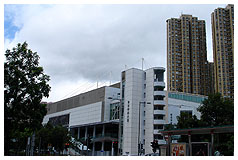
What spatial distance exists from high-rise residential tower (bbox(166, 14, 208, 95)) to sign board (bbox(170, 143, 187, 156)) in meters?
68.6

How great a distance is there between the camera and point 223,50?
91938 millimetres

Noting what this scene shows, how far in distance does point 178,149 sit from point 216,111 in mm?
19351

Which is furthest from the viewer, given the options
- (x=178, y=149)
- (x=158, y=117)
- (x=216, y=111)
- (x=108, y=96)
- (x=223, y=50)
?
(x=223, y=50)

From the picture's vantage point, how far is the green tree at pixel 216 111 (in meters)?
45.4

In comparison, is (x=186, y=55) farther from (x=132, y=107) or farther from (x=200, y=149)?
(x=200, y=149)

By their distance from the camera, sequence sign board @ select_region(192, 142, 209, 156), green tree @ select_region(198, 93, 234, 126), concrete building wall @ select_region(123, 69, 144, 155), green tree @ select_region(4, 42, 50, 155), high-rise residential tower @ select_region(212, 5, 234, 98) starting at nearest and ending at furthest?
green tree @ select_region(4, 42, 50, 155) → sign board @ select_region(192, 142, 209, 156) → green tree @ select_region(198, 93, 234, 126) → concrete building wall @ select_region(123, 69, 144, 155) → high-rise residential tower @ select_region(212, 5, 234, 98)

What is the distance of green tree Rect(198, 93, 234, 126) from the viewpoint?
45.4 m

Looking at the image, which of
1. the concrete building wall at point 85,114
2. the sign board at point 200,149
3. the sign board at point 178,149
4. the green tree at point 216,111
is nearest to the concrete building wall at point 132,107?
the concrete building wall at point 85,114

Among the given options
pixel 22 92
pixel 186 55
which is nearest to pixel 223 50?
pixel 186 55

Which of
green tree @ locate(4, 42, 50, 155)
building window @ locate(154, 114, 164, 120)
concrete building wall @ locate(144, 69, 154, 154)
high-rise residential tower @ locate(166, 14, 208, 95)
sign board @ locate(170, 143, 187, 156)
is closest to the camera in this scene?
green tree @ locate(4, 42, 50, 155)

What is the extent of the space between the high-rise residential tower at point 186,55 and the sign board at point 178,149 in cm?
6860

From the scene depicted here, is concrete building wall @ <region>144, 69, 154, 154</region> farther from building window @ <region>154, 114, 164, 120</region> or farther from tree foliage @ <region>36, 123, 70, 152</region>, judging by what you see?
tree foliage @ <region>36, 123, 70, 152</region>

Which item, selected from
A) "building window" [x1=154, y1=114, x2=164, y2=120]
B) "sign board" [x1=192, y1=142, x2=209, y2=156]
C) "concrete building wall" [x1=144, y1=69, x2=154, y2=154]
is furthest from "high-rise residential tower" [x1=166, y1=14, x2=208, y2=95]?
"sign board" [x1=192, y1=142, x2=209, y2=156]
